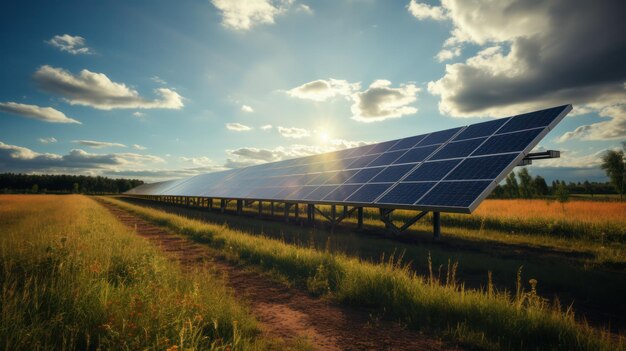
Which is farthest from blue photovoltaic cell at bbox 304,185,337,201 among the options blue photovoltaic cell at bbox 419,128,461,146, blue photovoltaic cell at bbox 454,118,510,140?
blue photovoltaic cell at bbox 454,118,510,140

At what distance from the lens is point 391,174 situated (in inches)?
653

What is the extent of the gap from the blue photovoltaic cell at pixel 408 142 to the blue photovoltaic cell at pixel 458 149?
11.6ft

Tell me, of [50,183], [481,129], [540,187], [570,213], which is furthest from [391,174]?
[50,183]

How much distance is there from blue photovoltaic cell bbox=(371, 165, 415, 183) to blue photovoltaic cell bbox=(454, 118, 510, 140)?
11.1 feet

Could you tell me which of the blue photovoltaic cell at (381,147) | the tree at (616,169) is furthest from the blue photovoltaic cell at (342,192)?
the tree at (616,169)

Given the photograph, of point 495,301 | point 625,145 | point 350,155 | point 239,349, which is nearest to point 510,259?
point 495,301

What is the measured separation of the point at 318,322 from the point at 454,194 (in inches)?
304

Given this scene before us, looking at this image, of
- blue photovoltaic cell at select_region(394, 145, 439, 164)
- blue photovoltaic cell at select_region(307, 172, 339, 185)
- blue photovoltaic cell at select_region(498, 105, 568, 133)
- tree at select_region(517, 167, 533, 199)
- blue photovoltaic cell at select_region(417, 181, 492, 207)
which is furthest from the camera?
tree at select_region(517, 167, 533, 199)

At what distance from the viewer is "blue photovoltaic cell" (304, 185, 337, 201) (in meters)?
18.1

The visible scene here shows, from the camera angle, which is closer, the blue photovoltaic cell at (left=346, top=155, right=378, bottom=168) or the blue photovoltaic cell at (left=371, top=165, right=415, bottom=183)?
the blue photovoltaic cell at (left=371, top=165, right=415, bottom=183)

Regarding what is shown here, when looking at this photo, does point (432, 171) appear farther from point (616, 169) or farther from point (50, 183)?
point (50, 183)

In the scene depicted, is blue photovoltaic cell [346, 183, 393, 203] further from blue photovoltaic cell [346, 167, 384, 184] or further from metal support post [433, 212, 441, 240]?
metal support post [433, 212, 441, 240]

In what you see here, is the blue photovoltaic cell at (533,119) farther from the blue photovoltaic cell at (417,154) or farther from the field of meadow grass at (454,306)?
the field of meadow grass at (454,306)

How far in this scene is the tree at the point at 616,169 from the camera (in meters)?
54.4
